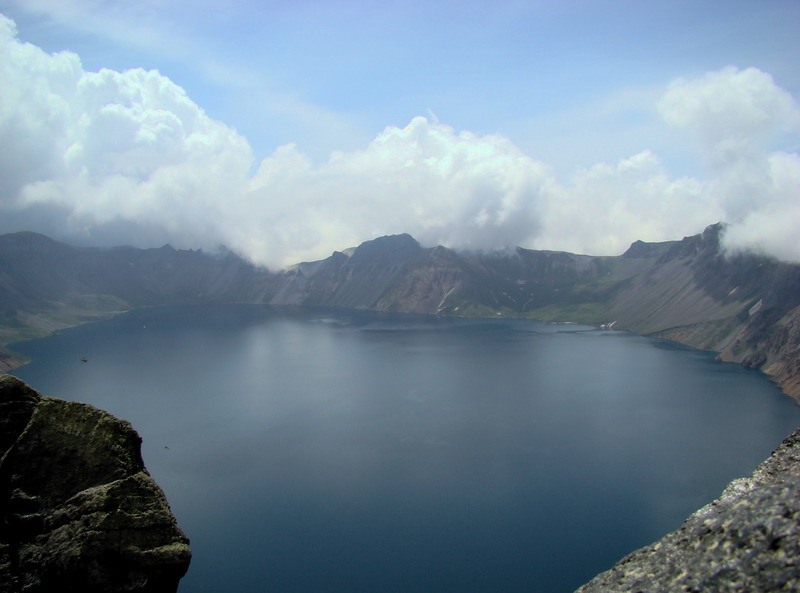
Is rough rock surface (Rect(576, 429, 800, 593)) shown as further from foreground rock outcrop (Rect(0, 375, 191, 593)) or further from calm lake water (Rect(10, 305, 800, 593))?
calm lake water (Rect(10, 305, 800, 593))

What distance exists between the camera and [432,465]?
87.5 meters

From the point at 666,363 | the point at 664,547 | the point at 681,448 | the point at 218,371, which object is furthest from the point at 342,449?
the point at 666,363

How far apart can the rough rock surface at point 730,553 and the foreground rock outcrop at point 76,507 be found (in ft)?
47.7

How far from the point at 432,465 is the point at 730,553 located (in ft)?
255

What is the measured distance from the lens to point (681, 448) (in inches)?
3824

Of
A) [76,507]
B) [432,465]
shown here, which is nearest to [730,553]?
[76,507]

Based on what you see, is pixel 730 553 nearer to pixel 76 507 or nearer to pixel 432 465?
pixel 76 507

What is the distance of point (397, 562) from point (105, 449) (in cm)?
4728

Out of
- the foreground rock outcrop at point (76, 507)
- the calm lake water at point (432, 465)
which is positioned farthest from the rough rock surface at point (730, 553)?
the calm lake water at point (432, 465)

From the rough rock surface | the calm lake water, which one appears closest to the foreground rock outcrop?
the rough rock surface

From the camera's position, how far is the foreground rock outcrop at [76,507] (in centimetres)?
1697

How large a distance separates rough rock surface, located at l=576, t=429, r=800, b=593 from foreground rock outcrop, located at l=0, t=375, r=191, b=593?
1455 centimetres

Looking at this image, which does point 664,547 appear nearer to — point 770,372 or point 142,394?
point 142,394

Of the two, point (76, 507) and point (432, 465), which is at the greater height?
point (76, 507)
